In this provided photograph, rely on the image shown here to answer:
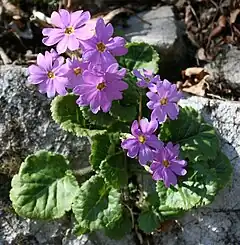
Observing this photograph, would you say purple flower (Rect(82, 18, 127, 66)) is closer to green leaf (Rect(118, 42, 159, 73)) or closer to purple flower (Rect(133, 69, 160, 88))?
purple flower (Rect(133, 69, 160, 88))

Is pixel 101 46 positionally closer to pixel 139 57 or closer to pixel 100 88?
pixel 100 88

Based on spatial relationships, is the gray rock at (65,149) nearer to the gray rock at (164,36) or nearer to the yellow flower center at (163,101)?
the gray rock at (164,36)

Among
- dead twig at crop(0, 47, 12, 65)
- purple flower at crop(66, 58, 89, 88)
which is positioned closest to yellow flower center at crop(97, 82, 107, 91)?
purple flower at crop(66, 58, 89, 88)

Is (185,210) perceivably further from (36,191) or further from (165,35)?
(165,35)

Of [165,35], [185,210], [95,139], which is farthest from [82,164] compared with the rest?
[165,35]

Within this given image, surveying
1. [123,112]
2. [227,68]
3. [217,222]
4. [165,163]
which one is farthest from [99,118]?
[227,68]
